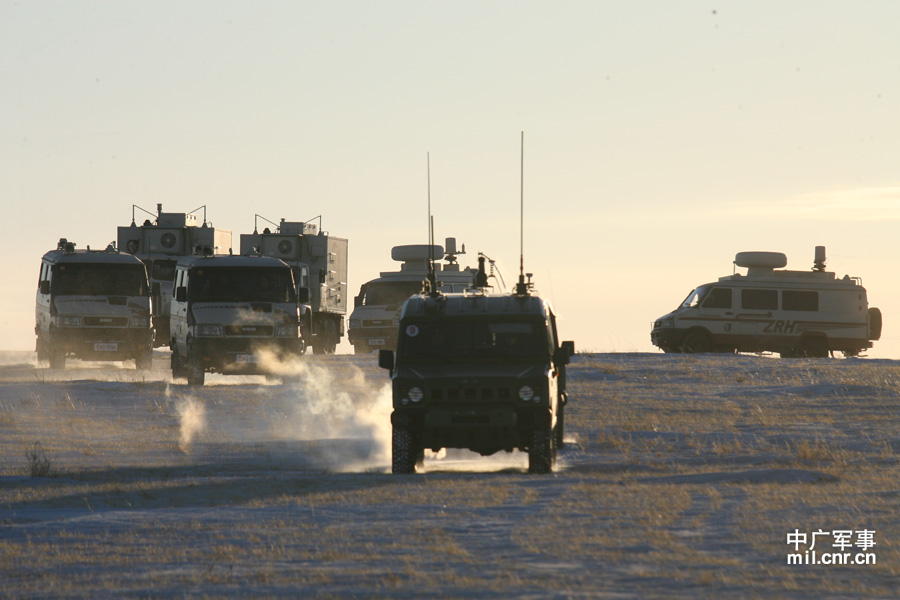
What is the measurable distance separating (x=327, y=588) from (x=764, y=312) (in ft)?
107

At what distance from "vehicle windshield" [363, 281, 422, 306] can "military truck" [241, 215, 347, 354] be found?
1.78 m

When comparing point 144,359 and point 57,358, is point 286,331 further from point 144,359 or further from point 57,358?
point 57,358

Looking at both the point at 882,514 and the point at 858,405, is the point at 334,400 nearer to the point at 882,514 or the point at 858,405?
the point at 858,405

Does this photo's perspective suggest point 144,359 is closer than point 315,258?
Yes

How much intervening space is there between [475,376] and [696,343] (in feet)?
85.0

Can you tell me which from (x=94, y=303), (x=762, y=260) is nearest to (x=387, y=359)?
(x=94, y=303)

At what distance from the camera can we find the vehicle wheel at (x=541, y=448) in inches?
604

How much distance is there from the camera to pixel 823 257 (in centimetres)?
4150

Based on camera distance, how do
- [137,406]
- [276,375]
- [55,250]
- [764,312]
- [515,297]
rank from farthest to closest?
[764,312]
[55,250]
[276,375]
[137,406]
[515,297]

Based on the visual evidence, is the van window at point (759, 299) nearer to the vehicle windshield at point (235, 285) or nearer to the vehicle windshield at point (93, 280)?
the vehicle windshield at point (235, 285)

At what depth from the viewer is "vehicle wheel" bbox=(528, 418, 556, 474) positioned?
15.3 meters

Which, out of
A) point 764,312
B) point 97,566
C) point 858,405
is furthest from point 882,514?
point 764,312

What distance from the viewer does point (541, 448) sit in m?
15.5

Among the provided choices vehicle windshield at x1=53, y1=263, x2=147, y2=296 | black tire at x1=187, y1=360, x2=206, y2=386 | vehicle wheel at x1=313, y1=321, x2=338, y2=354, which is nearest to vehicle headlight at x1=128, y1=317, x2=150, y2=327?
vehicle windshield at x1=53, y1=263, x2=147, y2=296
